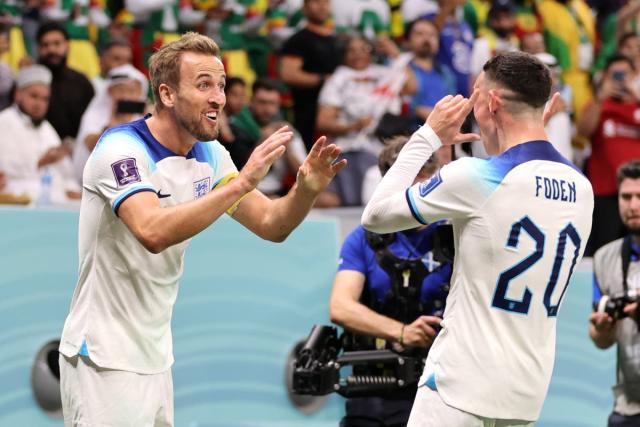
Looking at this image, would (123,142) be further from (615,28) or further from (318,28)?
(615,28)

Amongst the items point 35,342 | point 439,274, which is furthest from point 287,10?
point 439,274

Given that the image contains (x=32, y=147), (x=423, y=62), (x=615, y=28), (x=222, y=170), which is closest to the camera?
(x=222, y=170)

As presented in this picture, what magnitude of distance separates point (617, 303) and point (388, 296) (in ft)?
4.74

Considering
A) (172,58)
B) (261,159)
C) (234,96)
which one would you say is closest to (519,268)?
(261,159)

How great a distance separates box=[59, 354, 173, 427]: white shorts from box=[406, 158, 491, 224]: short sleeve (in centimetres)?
132

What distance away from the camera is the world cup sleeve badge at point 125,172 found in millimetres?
4773

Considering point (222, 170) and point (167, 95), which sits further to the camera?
point (222, 170)

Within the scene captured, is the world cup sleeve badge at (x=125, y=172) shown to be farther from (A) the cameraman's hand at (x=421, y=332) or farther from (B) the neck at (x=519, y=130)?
(A) the cameraman's hand at (x=421, y=332)

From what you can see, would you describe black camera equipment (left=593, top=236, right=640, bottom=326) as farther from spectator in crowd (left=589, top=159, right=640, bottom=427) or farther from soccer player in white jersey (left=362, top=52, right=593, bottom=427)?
soccer player in white jersey (left=362, top=52, right=593, bottom=427)

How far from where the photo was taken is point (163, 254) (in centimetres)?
500

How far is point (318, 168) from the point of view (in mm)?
4996

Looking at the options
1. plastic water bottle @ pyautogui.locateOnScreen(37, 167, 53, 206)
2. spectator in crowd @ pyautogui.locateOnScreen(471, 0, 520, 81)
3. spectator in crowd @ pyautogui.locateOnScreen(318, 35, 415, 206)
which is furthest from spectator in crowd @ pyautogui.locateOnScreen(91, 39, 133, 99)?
spectator in crowd @ pyautogui.locateOnScreen(471, 0, 520, 81)

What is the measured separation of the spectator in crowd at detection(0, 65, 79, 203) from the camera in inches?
366

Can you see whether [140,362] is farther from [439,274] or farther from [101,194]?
[439,274]
